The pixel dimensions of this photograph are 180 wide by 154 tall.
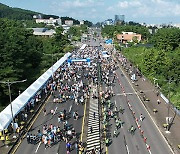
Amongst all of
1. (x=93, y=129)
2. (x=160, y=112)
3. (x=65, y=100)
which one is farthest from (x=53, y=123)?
(x=160, y=112)

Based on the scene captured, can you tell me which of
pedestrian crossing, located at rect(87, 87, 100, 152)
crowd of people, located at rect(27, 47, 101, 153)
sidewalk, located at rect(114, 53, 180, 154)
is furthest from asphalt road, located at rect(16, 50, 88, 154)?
sidewalk, located at rect(114, 53, 180, 154)

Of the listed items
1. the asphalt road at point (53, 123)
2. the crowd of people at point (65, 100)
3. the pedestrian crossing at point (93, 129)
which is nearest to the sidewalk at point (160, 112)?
the pedestrian crossing at point (93, 129)

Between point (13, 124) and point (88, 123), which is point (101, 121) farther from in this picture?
point (13, 124)

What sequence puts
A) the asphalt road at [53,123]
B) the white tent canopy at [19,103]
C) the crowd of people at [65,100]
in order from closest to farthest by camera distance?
the asphalt road at [53,123] → the crowd of people at [65,100] → the white tent canopy at [19,103]

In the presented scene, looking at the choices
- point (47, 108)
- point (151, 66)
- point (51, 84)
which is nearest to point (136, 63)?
point (151, 66)

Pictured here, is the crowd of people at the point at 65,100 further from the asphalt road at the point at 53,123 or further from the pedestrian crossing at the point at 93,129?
the pedestrian crossing at the point at 93,129

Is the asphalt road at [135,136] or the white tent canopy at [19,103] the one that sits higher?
the white tent canopy at [19,103]

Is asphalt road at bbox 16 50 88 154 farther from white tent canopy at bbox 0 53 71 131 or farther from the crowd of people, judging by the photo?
white tent canopy at bbox 0 53 71 131
